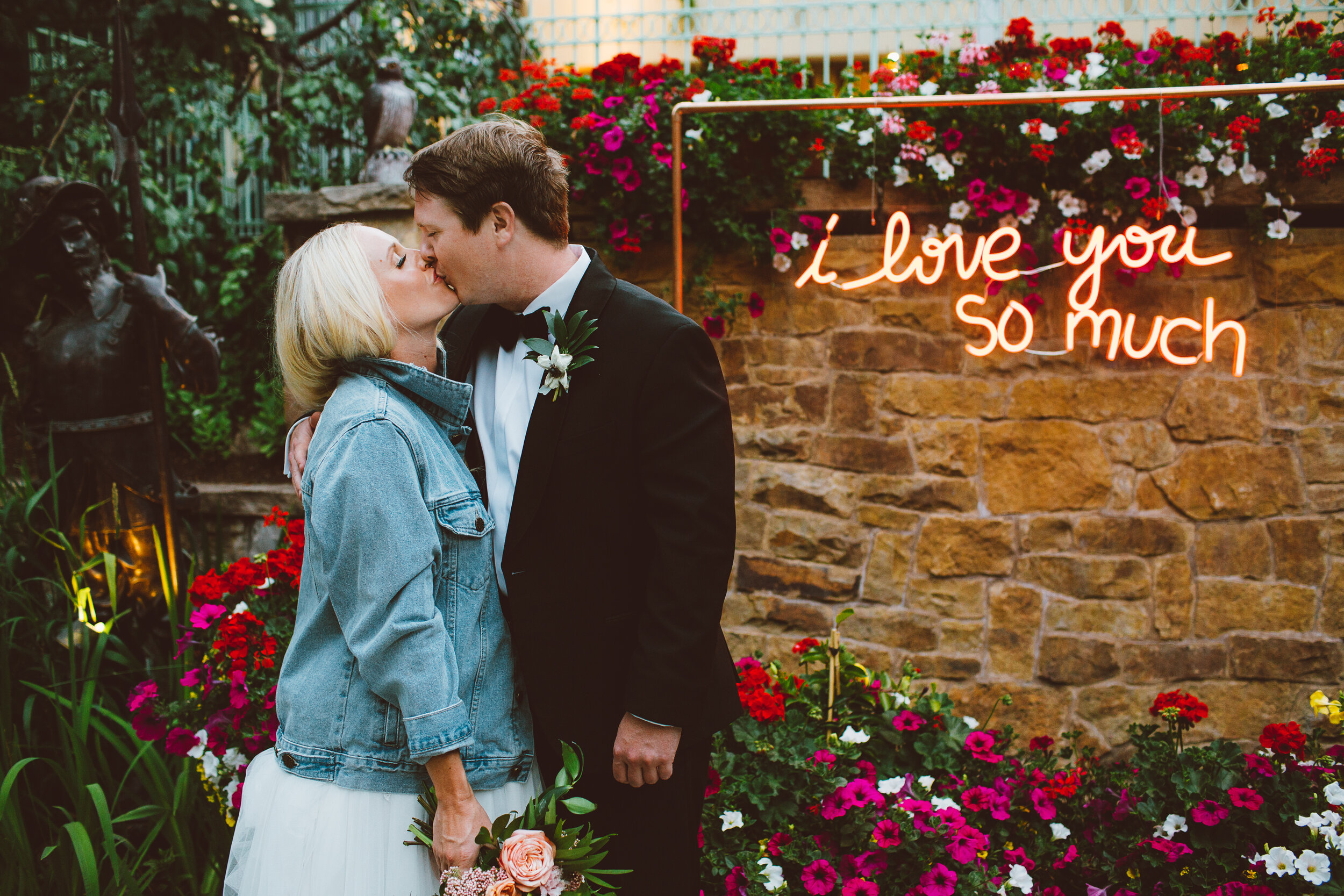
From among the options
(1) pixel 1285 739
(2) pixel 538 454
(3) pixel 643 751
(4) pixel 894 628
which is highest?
(2) pixel 538 454

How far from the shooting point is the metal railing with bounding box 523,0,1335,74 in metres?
3.54

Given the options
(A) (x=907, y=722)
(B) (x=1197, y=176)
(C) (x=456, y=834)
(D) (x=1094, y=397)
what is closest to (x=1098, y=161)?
(B) (x=1197, y=176)

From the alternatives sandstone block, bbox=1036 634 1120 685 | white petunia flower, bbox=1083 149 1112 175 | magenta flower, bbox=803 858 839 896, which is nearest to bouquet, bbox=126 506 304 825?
magenta flower, bbox=803 858 839 896

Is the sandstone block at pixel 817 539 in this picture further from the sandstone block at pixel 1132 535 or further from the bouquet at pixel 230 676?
the bouquet at pixel 230 676

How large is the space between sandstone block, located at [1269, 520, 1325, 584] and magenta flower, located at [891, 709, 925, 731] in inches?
74.5

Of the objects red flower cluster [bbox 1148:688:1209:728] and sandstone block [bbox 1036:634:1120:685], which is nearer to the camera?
red flower cluster [bbox 1148:688:1209:728]

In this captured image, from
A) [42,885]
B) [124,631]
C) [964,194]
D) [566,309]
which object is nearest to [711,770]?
[566,309]

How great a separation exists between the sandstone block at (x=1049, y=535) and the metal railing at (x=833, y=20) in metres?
2.08

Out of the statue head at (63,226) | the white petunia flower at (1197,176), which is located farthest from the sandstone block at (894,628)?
the statue head at (63,226)

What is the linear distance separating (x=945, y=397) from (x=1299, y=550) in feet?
Answer: 4.91

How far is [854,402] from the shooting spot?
11.1 feet

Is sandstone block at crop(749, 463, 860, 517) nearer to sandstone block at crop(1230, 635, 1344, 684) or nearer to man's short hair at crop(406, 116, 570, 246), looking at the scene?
sandstone block at crop(1230, 635, 1344, 684)

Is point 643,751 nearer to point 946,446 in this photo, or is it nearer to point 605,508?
point 605,508

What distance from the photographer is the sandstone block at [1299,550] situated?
10.4 feet
